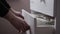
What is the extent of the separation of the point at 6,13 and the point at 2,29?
0.43 ft

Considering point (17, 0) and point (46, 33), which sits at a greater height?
point (17, 0)

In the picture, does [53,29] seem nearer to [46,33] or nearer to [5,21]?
[46,33]

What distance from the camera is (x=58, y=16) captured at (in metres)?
0.96

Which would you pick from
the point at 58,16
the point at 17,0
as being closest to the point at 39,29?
the point at 58,16

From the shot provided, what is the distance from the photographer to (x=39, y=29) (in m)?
0.95

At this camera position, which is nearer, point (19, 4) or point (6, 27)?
point (6, 27)

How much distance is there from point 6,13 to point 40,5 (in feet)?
1.20

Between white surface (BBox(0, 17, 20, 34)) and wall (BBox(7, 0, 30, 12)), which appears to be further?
wall (BBox(7, 0, 30, 12))

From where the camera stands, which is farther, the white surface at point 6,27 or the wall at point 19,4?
the wall at point 19,4

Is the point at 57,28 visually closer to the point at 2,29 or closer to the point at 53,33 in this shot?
the point at 53,33

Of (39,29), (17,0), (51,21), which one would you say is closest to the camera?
(39,29)

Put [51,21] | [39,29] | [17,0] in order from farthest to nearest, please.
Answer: [17,0]
[51,21]
[39,29]

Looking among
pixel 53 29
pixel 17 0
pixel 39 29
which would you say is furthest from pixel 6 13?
pixel 17 0

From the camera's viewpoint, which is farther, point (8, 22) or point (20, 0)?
→ point (20, 0)
